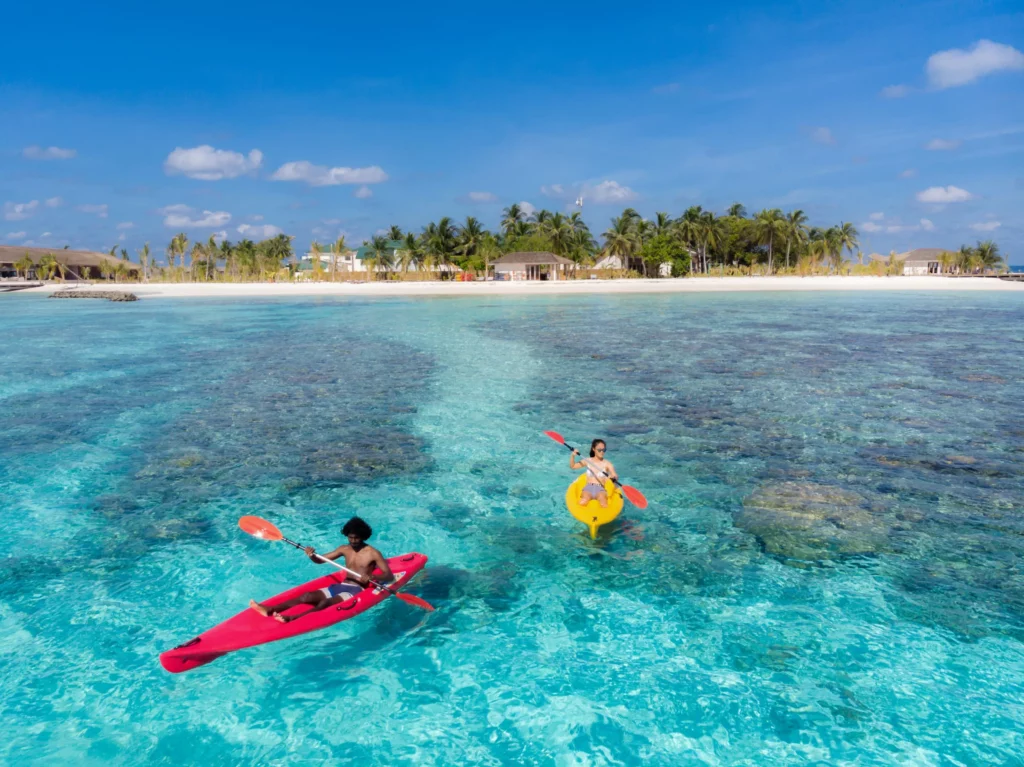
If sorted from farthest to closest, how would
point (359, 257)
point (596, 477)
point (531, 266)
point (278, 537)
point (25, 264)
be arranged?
point (359, 257)
point (25, 264)
point (531, 266)
point (596, 477)
point (278, 537)

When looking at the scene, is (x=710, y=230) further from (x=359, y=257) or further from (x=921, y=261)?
(x=359, y=257)

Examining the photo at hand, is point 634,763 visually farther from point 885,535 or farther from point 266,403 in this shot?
point 266,403

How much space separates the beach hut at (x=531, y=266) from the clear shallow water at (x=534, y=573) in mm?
61220

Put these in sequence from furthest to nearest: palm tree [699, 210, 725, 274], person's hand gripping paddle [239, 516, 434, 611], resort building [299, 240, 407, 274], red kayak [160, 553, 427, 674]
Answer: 1. resort building [299, 240, 407, 274]
2. palm tree [699, 210, 725, 274]
3. person's hand gripping paddle [239, 516, 434, 611]
4. red kayak [160, 553, 427, 674]

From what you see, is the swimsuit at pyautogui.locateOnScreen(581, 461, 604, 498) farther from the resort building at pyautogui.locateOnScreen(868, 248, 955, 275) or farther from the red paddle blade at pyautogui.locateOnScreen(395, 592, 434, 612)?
the resort building at pyautogui.locateOnScreen(868, 248, 955, 275)

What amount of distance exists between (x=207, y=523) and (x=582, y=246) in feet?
279

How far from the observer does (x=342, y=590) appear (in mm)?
6949

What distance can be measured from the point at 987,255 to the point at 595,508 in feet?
376

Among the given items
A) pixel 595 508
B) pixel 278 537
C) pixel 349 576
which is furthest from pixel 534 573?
pixel 278 537

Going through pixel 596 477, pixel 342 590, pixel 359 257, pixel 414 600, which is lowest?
pixel 414 600

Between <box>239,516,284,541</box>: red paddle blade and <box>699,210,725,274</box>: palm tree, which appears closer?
<box>239,516,284,541</box>: red paddle blade

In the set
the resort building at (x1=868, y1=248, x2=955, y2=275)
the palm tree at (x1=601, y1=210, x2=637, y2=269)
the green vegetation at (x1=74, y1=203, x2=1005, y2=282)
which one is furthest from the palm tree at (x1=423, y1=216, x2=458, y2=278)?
the resort building at (x1=868, y1=248, x2=955, y2=275)

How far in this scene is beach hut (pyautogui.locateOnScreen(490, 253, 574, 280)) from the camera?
3137 inches

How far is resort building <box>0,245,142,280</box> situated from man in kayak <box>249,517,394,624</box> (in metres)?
104
